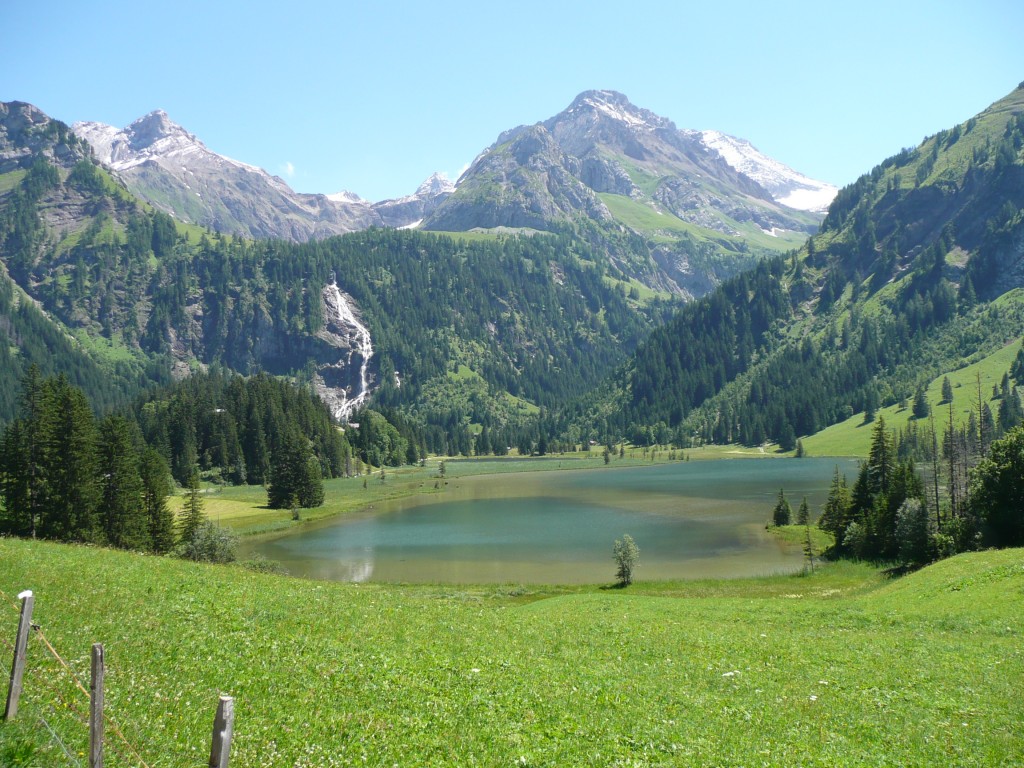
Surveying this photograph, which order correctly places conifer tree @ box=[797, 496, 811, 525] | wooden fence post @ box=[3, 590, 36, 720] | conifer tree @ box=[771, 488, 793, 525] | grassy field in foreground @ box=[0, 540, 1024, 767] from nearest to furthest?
wooden fence post @ box=[3, 590, 36, 720]
grassy field in foreground @ box=[0, 540, 1024, 767]
conifer tree @ box=[797, 496, 811, 525]
conifer tree @ box=[771, 488, 793, 525]

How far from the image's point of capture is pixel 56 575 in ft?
84.4

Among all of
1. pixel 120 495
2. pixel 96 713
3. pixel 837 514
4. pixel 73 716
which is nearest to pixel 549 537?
pixel 837 514

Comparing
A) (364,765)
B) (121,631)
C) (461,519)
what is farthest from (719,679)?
(461,519)

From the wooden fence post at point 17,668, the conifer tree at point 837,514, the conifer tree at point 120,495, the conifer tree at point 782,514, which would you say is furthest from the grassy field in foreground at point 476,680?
the conifer tree at point 782,514

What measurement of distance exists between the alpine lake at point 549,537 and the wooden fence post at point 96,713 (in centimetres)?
6202

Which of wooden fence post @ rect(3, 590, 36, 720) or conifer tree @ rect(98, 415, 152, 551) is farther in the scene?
conifer tree @ rect(98, 415, 152, 551)

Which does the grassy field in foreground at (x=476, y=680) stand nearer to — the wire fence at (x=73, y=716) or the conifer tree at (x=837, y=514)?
the wire fence at (x=73, y=716)

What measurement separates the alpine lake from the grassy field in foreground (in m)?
41.6

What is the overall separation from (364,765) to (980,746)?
14787mm

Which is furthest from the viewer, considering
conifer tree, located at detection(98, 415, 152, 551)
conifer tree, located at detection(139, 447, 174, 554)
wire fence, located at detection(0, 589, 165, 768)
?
conifer tree, located at detection(139, 447, 174, 554)

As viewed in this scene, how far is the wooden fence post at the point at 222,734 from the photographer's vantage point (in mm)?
8617

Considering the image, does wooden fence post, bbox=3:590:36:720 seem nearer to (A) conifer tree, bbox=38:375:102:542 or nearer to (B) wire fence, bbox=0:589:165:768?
(B) wire fence, bbox=0:589:165:768

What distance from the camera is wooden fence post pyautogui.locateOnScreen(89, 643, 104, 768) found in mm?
9023

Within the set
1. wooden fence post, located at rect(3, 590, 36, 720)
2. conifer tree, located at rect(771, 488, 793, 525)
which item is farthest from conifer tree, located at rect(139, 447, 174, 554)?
conifer tree, located at rect(771, 488, 793, 525)
